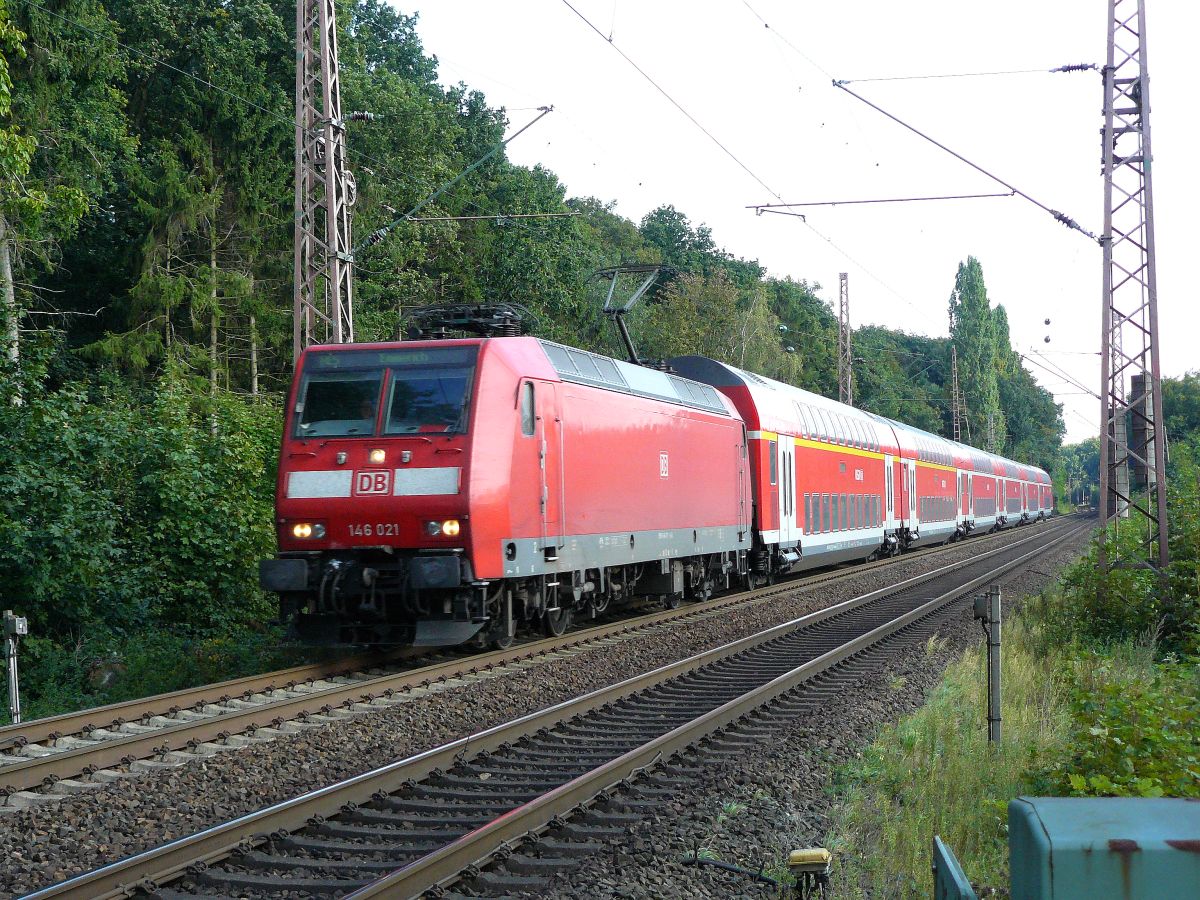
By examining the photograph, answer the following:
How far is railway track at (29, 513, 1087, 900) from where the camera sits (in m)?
5.46

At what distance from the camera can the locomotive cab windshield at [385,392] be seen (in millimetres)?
11727

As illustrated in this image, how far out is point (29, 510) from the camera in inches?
499

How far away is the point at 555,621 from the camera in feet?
47.2

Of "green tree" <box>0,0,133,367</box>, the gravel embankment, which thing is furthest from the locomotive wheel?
"green tree" <box>0,0,133,367</box>

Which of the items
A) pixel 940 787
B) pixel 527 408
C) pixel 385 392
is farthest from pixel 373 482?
pixel 940 787

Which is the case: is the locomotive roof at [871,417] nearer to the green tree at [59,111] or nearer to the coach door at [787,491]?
the coach door at [787,491]

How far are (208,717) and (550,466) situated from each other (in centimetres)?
475

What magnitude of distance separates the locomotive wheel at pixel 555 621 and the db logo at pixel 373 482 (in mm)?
3080

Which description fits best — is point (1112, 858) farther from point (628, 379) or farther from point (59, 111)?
point (59, 111)

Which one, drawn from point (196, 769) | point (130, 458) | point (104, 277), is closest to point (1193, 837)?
point (196, 769)

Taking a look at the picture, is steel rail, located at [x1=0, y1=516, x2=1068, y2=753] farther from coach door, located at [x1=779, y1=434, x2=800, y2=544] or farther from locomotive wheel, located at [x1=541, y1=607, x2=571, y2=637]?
coach door, located at [x1=779, y1=434, x2=800, y2=544]

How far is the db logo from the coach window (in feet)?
4.79

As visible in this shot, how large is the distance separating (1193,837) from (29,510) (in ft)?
41.8

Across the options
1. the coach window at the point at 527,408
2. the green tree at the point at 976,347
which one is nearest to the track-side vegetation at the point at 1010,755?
the coach window at the point at 527,408
